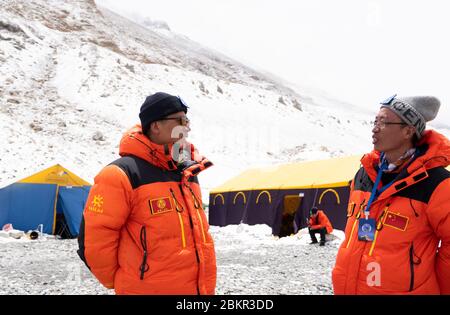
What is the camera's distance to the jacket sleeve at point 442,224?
2.29 meters

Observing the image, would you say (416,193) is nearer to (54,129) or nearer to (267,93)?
(54,129)

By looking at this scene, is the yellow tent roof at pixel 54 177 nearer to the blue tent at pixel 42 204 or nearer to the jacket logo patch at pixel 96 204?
the blue tent at pixel 42 204

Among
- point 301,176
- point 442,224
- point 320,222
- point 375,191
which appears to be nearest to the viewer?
point 442,224

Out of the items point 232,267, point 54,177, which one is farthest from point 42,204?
point 232,267

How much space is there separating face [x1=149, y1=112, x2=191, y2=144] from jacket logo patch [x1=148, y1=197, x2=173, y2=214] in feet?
1.38

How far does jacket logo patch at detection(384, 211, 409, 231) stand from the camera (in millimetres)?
2407

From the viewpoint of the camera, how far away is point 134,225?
2.50 m

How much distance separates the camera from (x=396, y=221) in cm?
244

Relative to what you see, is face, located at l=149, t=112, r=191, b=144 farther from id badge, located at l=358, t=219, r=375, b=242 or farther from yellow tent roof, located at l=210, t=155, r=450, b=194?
yellow tent roof, located at l=210, t=155, r=450, b=194

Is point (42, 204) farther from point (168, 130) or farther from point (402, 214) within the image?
point (402, 214)

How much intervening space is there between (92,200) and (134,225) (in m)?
0.31

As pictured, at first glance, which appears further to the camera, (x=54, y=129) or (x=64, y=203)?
(x=54, y=129)

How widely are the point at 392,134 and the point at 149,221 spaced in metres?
1.71

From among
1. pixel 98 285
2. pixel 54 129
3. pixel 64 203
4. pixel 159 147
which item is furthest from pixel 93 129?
pixel 159 147
